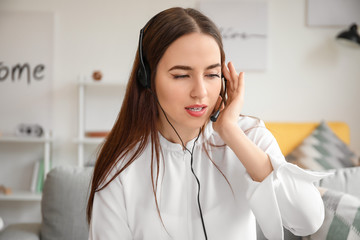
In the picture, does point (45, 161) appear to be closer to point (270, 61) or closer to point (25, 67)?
point (25, 67)

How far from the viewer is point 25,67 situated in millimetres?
3439

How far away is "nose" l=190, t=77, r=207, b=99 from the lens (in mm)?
1024

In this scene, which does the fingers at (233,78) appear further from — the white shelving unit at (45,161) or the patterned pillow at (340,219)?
the white shelving unit at (45,161)

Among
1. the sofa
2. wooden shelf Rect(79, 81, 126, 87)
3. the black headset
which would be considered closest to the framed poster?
wooden shelf Rect(79, 81, 126, 87)

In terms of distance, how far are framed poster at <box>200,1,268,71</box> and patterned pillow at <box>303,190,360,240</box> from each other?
2319 mm

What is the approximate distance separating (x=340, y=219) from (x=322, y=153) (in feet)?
6.37

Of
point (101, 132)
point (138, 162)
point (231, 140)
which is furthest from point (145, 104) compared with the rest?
point (101, 132)

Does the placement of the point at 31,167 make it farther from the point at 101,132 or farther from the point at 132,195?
the point at 132,195

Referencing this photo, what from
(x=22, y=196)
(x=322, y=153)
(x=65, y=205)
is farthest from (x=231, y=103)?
(x=22, y=196)

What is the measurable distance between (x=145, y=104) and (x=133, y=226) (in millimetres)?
359

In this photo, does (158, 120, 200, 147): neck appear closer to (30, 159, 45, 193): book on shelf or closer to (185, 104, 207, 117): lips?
(185, 104, 207, 117): lips

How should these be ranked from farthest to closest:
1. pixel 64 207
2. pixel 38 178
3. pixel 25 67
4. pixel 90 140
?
pixel 25 67
pixel 38 178
pixel 90 140
pixel 64 207

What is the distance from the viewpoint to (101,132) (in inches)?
130

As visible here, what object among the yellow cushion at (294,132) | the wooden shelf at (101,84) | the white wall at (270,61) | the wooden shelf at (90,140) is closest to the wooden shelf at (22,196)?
the white wall at (270,61)
